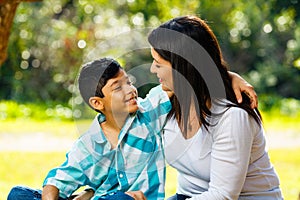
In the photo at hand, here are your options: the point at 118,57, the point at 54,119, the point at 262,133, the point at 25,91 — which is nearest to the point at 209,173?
the point at 262,133

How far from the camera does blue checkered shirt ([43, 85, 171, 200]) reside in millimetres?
2121

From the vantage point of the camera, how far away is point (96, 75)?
207cm

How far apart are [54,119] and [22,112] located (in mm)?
528

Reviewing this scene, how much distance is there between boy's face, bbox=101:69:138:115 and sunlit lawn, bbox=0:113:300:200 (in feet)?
7.83

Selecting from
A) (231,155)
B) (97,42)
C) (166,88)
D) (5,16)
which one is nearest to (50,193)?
(166,88)

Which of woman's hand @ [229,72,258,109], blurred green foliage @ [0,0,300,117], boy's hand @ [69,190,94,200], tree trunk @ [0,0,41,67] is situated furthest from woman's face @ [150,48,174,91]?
blurred green foliage @ [0,0,300,117]

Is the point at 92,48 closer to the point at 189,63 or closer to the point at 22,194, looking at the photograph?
the point at 22,194

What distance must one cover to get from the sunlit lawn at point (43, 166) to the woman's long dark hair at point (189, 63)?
95.9 inches

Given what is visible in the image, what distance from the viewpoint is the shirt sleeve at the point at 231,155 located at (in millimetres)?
1933

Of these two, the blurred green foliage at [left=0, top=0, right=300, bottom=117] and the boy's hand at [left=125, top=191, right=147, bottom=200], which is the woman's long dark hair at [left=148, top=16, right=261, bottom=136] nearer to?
the boy's hand at [left=125, top=191, right=147, bottom=200]

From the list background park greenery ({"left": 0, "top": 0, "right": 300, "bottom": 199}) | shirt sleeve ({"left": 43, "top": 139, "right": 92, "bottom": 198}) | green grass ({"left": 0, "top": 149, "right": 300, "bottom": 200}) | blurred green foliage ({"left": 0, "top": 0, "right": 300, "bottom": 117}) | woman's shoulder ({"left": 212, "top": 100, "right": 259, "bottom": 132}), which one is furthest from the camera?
blurred green foliage ({"left": 0, "top": 0, "right": 300, "bottom": 117})

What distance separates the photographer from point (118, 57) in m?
2.14

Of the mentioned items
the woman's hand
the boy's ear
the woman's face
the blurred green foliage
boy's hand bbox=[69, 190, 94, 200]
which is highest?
the blurred green foliage

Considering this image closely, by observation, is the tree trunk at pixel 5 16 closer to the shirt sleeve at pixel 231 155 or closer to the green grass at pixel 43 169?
the green grass at pixel 43 169
